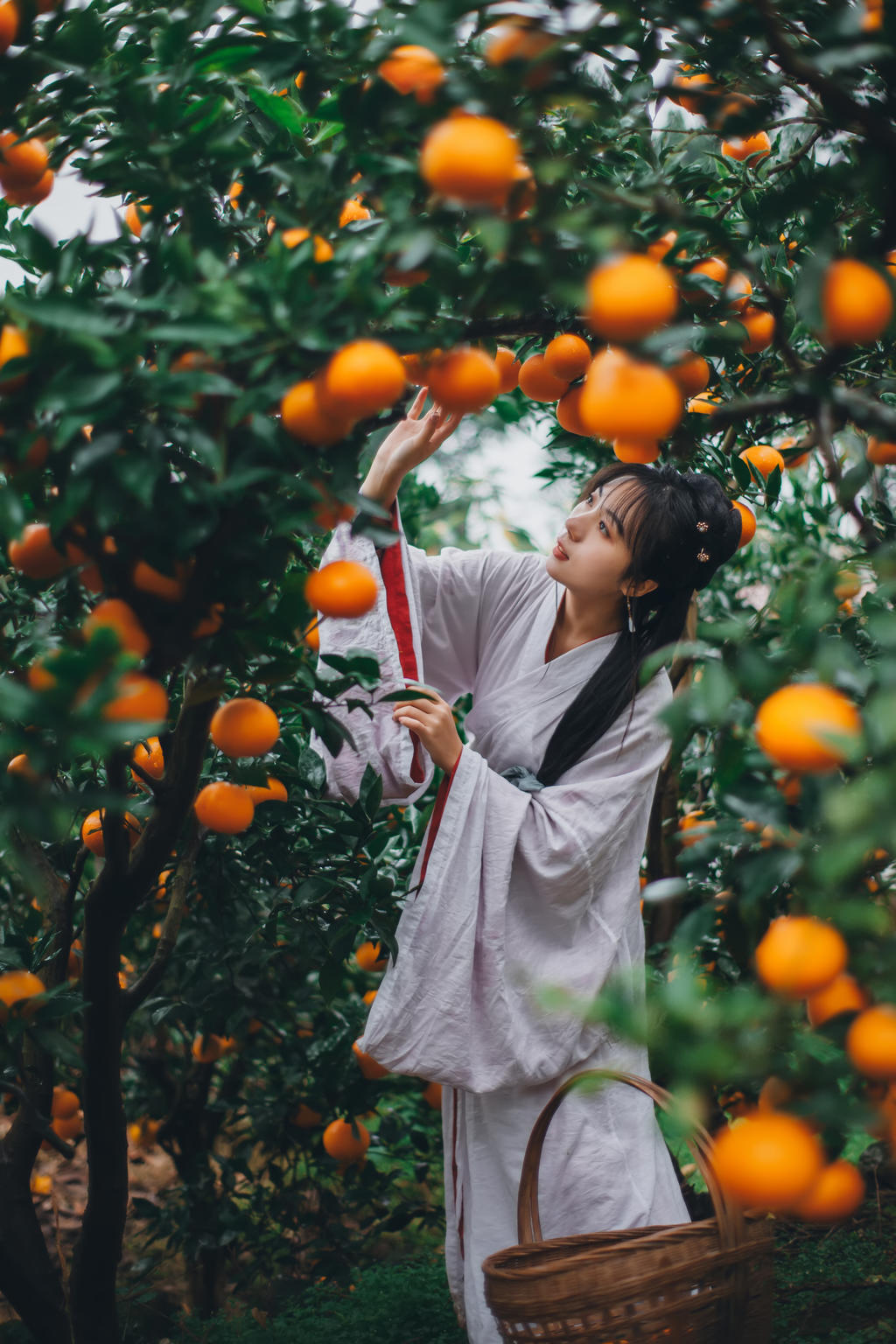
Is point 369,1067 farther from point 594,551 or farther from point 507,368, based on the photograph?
point 507,368

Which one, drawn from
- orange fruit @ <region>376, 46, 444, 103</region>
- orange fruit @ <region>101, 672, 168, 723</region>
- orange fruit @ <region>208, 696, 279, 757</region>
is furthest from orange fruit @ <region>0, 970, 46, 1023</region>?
orange fruit @ <region>376, 46, 444, 103</region>

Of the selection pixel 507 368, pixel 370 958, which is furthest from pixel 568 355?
pixel 370 958

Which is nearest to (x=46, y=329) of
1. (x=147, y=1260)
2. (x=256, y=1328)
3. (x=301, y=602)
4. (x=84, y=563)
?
(x=84, y=563)

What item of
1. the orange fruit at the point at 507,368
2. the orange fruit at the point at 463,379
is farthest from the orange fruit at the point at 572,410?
the orange fruit at the point at 463,379

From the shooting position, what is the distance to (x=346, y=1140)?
204 cm

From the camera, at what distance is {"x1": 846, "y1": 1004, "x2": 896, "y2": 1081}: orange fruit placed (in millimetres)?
718

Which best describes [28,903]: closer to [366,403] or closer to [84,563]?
[84,563]

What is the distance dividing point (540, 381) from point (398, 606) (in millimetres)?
422

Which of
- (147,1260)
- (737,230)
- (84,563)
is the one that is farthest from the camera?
(147,1260)

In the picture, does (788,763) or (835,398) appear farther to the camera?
(835,398)

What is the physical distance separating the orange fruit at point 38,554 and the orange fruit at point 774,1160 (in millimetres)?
794

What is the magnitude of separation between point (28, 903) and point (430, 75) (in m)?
1.43

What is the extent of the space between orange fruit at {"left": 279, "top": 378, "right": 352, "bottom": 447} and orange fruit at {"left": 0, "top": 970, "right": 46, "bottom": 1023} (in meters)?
0.78

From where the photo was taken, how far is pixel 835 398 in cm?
92
